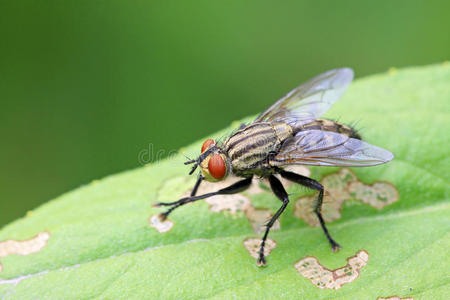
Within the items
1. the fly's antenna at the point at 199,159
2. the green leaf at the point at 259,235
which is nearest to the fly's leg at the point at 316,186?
the green leaf at the point at 259,235

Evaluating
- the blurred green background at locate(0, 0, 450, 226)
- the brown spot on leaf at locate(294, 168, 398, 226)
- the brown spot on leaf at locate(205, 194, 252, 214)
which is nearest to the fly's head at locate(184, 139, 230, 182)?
the brown spot on leaf at locate(205, 194, 252, 214)

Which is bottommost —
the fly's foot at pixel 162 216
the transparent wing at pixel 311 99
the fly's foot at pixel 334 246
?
the fly's foot at pixel 334 246

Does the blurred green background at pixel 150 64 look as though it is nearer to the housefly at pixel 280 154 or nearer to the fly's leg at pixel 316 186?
the housefly at pixel 280 154

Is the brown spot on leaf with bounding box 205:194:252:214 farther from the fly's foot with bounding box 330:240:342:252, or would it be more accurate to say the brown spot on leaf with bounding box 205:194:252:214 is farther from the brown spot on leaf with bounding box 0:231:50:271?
the brown spot on leaf with bounding box 0:231:50:271

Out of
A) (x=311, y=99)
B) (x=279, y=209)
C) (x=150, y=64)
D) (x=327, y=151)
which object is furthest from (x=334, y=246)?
(x=150, y=64)

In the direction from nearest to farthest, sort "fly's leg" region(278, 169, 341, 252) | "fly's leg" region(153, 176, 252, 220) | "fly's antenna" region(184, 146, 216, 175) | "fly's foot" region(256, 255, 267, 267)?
"fly's foot" region(256, 255, 267, 267), "fly's leg" region(278, 169, 341, 252), "fly's leg" region(153, 176, 252, 220), "fly's antenna" region(184, 146, 216, 175)

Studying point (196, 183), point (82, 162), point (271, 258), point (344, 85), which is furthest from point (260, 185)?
point (82, 162)

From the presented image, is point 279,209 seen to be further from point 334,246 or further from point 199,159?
point 199,159
